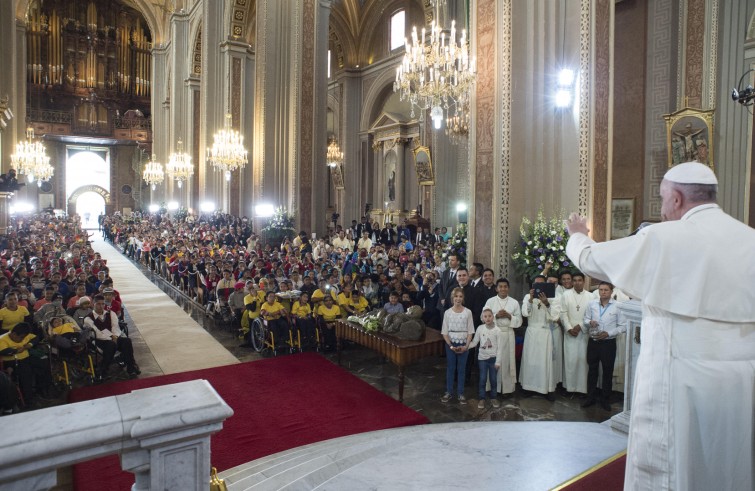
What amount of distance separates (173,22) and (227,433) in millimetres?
32419

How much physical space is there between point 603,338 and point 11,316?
7896 mm

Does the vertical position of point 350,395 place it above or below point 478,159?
below

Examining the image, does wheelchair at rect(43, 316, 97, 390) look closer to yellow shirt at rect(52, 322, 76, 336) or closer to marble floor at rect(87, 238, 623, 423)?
yellow shirt at rect(52, 322, 76, 336)

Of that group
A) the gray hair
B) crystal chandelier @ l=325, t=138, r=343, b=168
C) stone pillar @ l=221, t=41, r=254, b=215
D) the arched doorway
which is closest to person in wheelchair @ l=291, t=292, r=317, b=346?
the gray hair

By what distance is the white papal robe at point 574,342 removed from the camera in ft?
22.7

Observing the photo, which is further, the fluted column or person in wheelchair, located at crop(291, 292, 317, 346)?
the fluted column

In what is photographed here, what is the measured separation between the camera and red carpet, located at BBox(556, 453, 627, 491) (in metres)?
3.23

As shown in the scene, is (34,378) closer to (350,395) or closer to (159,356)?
(159,356)

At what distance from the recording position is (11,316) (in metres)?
7.26

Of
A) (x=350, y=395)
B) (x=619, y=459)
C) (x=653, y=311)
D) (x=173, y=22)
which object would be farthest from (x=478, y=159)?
(x=173, y=22)

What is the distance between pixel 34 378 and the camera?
6.96m

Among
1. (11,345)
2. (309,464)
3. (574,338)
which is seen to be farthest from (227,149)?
(309,464)

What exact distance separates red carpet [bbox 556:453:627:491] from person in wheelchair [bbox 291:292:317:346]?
20.2 ft

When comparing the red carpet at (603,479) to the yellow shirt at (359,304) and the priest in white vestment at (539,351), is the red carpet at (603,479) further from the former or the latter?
the yellow shirt at (359,304)
